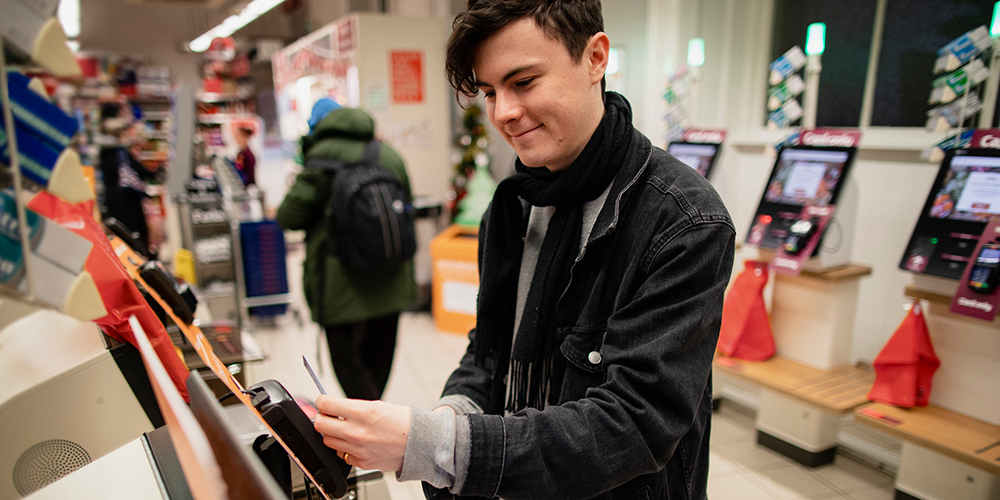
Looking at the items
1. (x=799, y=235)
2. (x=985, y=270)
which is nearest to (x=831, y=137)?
(x=799, y=235)

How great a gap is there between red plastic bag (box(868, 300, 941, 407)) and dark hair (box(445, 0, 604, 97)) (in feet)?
7.76

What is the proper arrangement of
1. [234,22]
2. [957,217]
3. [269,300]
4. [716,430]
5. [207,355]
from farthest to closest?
[234,22], [269,300], [716,430], [957,217], [207,355]

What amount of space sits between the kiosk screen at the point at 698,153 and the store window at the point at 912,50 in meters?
0.91

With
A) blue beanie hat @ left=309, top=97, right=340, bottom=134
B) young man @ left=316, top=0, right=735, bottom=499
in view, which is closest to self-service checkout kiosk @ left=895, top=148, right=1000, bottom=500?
young man @ left=316, top=0, right=735, bottom=499

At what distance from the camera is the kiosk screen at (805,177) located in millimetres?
2975

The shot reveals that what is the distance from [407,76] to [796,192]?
417 cm

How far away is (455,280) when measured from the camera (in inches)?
200

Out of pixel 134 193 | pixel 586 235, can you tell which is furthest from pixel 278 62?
pixel 586 235

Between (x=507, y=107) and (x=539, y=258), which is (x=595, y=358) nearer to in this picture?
(x=539, y=258)

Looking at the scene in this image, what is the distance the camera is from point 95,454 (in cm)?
104

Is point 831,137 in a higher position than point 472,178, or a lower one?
higher

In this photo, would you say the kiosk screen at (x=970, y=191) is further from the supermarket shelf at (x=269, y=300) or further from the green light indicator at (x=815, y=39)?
the supermarket shelf at (x=269, y=300)

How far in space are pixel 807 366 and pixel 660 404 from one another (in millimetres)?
2698

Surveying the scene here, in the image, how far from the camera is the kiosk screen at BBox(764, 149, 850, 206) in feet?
9.76
